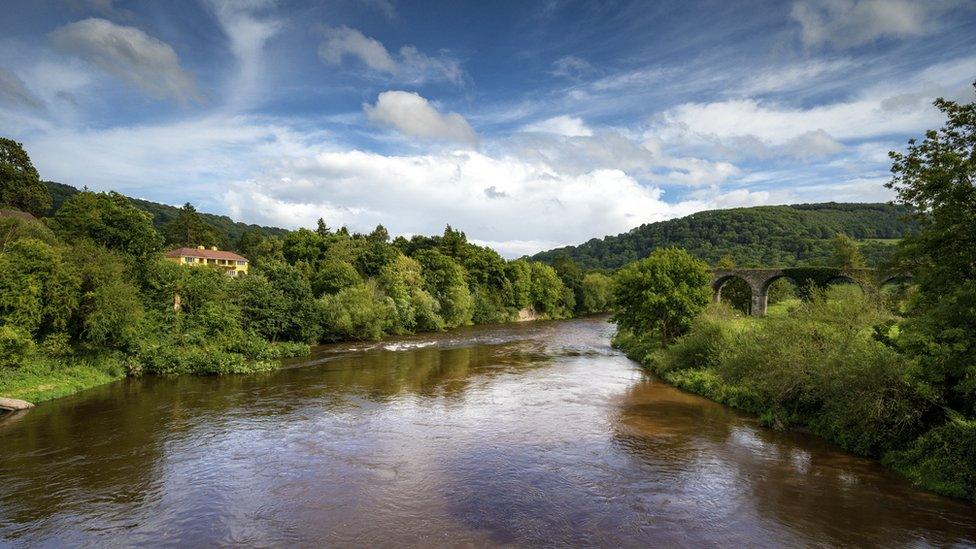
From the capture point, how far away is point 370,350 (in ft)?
139

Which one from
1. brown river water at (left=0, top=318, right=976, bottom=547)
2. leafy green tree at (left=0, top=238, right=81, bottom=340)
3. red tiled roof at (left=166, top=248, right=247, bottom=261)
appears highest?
red tiled roof at (left=166, top=248, right=247, bottom=261)

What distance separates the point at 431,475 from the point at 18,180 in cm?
7113

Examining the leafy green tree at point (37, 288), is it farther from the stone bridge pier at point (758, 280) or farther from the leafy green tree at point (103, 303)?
the stone bridge pier at point (758, 280)

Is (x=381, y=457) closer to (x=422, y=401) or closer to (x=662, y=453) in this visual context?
(x=422, y=401)

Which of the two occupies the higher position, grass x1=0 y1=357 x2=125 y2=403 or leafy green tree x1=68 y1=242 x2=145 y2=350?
leafy green tree x1=68 y1=242 x2=145 y2=350

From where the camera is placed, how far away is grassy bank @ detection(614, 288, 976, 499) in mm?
15297

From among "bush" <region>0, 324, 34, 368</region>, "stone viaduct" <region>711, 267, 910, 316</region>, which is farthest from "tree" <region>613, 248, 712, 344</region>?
"bush" <region>0, 324, 34, 368</region>

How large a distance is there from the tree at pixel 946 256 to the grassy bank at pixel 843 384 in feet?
2.52

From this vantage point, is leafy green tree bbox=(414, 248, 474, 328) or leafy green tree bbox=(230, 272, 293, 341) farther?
leafy green tree bbox=(414, 248, 474, 328)

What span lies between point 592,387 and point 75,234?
3405 centimetres

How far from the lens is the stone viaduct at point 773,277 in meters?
55.6

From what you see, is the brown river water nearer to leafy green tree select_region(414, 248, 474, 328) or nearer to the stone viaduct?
leafy green tree select_region(414, 248, 474, 328)

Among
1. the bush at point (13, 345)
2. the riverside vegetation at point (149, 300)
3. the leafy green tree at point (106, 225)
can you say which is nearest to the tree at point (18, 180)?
the riverside vegetation at point (149, 300)

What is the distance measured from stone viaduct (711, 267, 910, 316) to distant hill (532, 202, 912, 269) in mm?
32516
